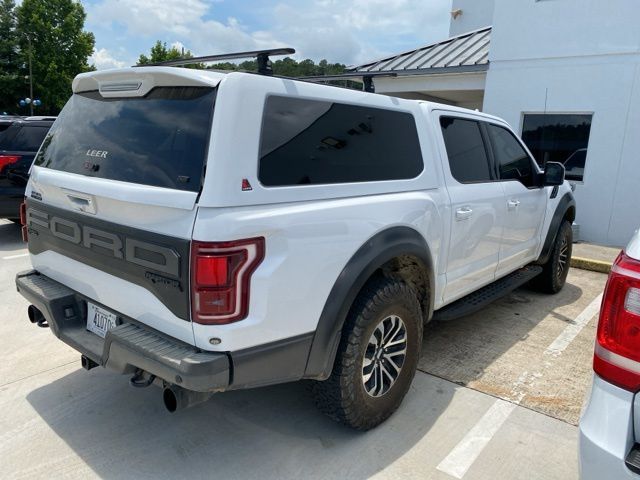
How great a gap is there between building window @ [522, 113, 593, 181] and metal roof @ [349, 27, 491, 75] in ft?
4.75

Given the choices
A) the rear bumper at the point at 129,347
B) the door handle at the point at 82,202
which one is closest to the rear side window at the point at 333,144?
the rear bumper at the point at 129,347

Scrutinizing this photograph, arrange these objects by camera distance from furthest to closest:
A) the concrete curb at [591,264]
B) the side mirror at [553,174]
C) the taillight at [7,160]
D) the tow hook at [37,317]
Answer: the taillight at [7,160] < the concrete curb at [591,264] < the side mirror at [553,174] < the tow hook at [37,317]

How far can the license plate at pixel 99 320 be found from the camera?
2.58 metres

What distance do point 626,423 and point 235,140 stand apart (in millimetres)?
1799

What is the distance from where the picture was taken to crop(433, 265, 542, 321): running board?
12.1 feet

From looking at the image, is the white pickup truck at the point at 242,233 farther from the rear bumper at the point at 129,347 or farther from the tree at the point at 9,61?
the tree at the point at 9,61

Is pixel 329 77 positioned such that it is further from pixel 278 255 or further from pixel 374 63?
pixel 374 63

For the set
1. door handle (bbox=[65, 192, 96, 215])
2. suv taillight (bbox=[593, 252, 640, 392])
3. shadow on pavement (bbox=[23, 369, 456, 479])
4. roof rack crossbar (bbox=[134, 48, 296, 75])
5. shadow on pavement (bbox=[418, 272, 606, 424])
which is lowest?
shadow on pavement (bbox=[23, 369, 456, 479])

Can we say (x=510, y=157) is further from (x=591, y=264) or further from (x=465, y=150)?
(x=591, y=264)

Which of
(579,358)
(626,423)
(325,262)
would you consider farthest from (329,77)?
(579,358)

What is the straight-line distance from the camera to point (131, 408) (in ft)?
10.2

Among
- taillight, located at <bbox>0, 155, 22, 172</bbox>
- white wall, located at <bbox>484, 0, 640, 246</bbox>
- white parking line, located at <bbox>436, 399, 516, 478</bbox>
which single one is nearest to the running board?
white parking line, located at <bbox>436, 399, 516, 478</bbox>

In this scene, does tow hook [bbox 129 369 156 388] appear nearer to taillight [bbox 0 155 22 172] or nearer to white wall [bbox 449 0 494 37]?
taillight [bbox 0 155 22 172]

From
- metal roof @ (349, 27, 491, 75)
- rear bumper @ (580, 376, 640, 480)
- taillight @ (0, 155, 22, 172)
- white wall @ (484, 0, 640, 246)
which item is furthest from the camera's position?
metal roof @ (349, 27, 491, 75)
